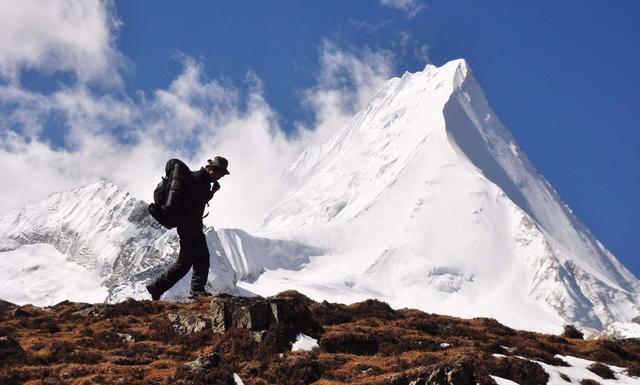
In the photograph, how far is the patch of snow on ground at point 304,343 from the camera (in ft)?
76.0

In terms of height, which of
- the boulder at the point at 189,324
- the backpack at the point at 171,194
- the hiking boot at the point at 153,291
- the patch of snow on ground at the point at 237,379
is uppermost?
the backpack at the point at 171,194

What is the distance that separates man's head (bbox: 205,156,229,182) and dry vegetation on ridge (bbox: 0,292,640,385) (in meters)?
4.14

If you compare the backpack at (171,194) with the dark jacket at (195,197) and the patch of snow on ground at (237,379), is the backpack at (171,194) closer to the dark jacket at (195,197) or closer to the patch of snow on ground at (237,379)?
A: the dark jacket at (195,197)

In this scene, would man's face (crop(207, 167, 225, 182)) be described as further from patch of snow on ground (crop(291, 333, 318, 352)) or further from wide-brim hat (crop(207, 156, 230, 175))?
patch of snow on ground (crop(291, 333, 318, 352))

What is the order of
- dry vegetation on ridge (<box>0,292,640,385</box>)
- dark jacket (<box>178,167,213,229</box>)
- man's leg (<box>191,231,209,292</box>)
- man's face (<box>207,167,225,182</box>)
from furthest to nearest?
man's leg (<box>191,231,209,292</box>) → man's face (<box>207,167,225,182</box>) → dark jacket (<box>178,167,213,229</box>) → dry vegetation on ridge (<box>0,292,640,385</box>)

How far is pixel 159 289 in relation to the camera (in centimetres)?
2361

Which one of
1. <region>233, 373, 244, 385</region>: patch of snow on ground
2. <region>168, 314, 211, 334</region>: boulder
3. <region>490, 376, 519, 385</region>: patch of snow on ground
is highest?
<region>168, 314, 211, 334</region>: boulder

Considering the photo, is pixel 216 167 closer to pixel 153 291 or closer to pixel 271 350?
pixel 153 291

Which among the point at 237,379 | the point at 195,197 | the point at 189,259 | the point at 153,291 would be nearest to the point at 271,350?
the point at 237,379

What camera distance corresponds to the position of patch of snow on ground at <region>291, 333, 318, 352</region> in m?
23.2

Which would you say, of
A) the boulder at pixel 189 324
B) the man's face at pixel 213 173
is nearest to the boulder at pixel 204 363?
the boulder at pixel 189 324

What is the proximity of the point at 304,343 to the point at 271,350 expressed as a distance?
1.49 m

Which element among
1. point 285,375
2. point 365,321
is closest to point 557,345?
point 365,321

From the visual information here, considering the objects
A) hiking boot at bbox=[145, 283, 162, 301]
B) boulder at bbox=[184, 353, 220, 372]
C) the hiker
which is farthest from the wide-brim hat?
boulder at bbox=[184, 353, 220, 372]
